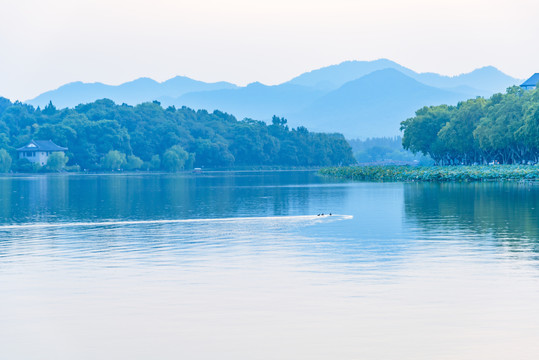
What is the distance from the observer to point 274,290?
21.2 m

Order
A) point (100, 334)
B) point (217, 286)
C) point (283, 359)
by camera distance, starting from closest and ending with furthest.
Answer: point (283, 359)
point (100, 334)
point (217, 286)

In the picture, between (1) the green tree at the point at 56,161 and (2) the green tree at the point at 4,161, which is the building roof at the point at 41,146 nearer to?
Answer: (1) the green tree at the point at 56,161

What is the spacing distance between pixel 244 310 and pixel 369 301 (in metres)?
3.04

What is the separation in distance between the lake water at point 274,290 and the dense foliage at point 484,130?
6703 cm

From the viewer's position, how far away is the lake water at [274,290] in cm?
1570

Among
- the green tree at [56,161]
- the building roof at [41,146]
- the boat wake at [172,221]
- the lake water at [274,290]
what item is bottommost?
the lake water at [274,290]

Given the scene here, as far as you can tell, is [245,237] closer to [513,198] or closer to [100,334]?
[100,334]

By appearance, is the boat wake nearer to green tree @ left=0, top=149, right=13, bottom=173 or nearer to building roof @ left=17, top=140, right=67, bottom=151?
green tree @ left=0, top=149, right=13, bottom=173

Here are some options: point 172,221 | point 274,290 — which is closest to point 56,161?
point 172,221

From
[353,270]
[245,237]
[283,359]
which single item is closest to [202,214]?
[245,237]

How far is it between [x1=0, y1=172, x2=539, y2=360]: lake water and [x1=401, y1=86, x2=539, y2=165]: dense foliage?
220ft

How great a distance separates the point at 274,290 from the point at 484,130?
99.8 m

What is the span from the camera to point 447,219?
41.5 metres

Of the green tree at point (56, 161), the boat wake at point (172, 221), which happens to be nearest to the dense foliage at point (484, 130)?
the boat wake at point (172, 221)
